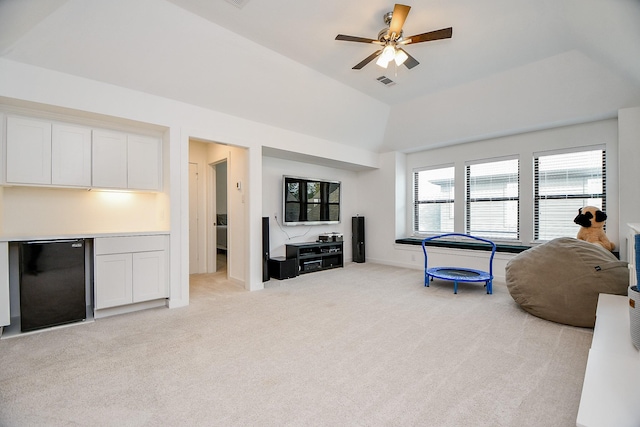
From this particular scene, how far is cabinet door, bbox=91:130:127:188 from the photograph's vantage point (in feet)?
10.8

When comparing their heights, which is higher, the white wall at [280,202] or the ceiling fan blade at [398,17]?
the ceiling fan blade at [398,17]

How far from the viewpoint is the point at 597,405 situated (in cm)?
106

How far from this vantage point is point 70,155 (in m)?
3.14

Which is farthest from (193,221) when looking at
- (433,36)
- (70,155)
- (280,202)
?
(433,36)

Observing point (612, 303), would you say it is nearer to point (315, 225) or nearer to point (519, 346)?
point (519, 346)

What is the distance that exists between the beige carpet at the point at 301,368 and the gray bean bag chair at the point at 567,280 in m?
0.19

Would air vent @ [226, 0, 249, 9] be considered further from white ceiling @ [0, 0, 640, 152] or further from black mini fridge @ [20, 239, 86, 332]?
black mini fridge @ [20, 239, 86, 332]

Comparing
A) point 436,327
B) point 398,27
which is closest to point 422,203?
point 436,327

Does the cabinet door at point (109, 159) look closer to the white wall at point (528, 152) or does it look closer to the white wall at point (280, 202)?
the white wall at point (280, 202)

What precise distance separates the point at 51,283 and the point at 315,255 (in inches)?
152

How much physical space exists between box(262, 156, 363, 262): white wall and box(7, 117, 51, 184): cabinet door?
305 centimetres

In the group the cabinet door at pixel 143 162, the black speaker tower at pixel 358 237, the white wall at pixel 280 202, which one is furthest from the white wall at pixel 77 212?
the black speaker tower at pixel 358 237

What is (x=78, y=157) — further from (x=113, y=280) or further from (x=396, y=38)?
(x=396, y=38)

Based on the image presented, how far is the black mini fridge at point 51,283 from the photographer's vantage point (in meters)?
2.75
